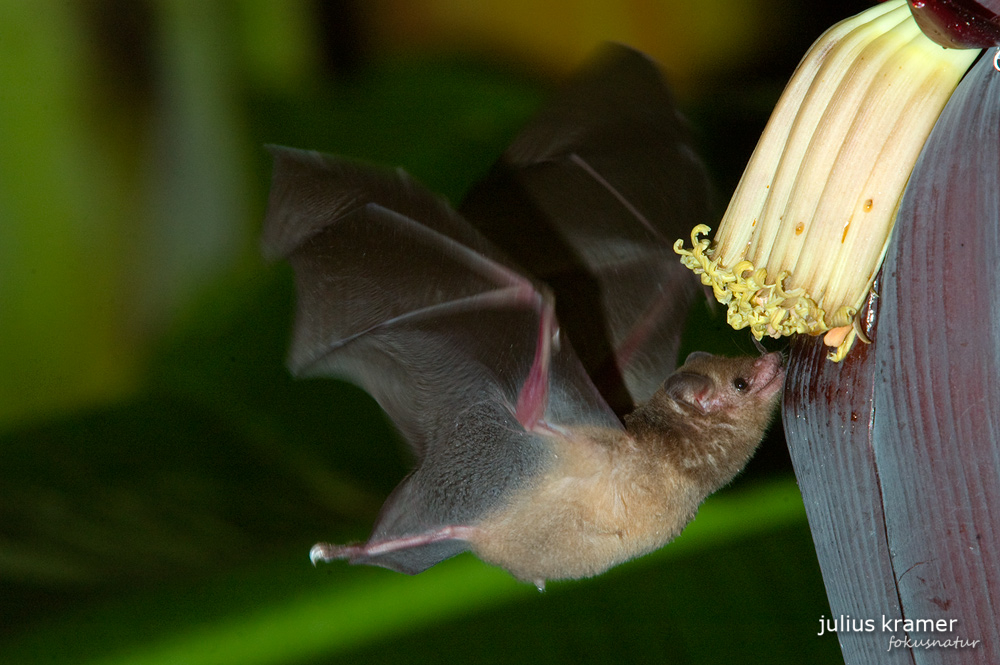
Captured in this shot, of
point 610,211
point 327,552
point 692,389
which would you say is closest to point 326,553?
point 327,552

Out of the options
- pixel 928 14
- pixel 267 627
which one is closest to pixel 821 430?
pixel 928 14

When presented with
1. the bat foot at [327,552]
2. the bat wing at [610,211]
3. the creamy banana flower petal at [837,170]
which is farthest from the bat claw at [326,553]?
the creamy banana flower petal at [837,170]

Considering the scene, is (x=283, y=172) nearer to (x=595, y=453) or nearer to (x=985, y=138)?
(x=595, y=453)

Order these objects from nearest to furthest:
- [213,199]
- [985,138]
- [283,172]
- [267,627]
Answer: [985,138] → [283,172] → [267,627] → [213,199]

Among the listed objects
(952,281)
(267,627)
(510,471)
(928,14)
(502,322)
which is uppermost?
(928,14)

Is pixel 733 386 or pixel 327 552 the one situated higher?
pixel 733 386

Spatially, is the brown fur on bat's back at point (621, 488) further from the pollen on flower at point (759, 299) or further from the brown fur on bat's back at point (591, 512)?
the pollen on flower at point (759, 299)

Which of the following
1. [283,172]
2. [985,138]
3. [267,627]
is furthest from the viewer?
[267,627]

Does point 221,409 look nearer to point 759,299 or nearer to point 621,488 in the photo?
point 621,488
